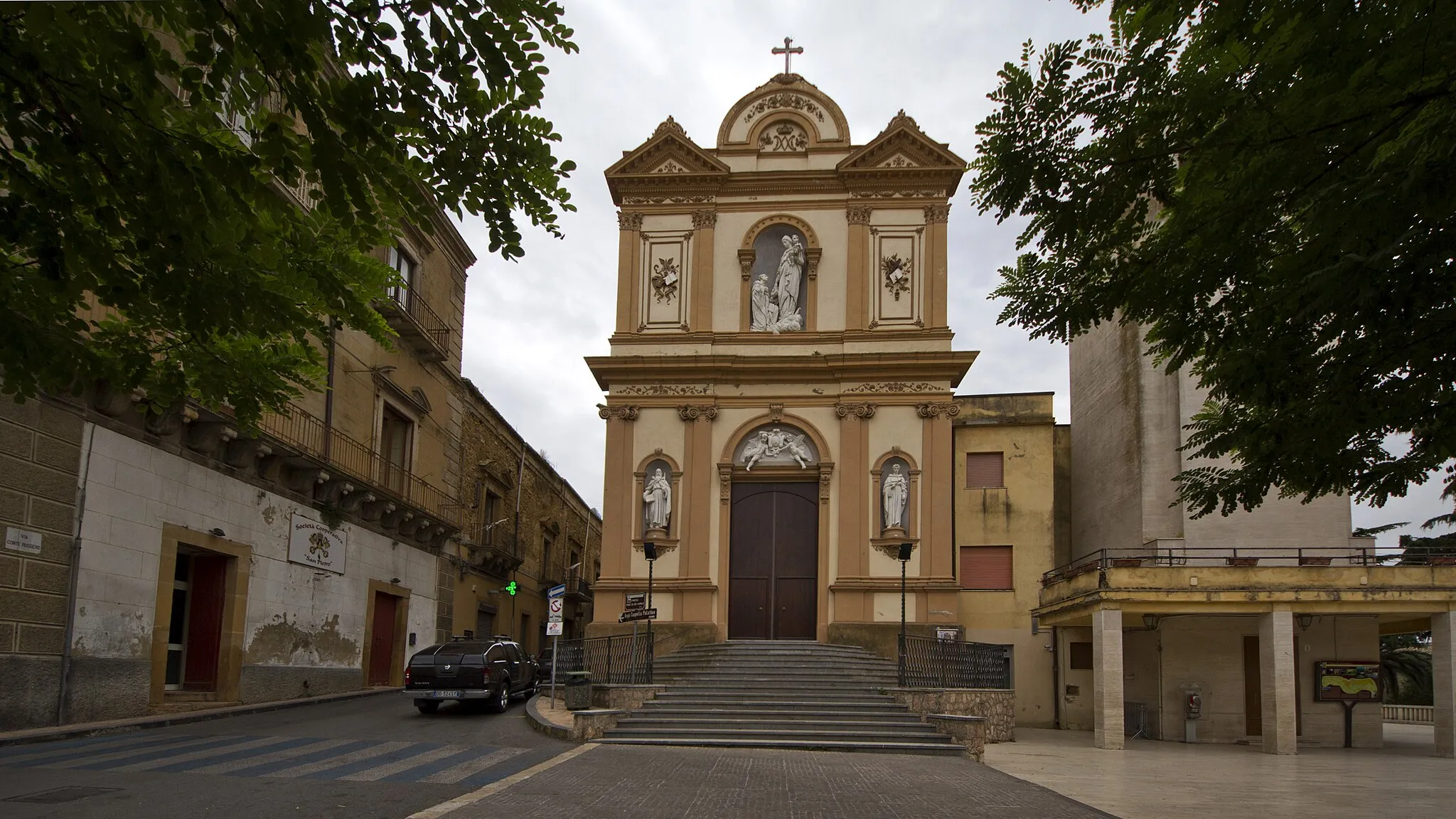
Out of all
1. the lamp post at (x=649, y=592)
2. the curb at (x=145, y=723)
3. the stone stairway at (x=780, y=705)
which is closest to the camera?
the curb at (x=145, y=723)

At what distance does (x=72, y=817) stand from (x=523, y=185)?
622 cm

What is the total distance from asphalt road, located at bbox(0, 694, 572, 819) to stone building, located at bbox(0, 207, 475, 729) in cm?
159

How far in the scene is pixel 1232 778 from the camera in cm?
1529

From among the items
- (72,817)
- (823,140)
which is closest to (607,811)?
(72,817)

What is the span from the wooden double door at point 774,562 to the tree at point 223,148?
17813 mm

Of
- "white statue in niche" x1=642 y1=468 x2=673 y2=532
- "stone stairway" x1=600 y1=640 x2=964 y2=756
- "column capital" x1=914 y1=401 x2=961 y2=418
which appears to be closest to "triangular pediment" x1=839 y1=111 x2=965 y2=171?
"column capital" x1=914 y1=401 x2=961 y2=418

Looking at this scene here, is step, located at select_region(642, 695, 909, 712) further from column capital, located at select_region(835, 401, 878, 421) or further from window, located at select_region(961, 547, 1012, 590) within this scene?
window, located at select_region(961, 547, 1012, 590)

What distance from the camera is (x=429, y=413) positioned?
29.0 meters

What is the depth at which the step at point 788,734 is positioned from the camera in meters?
16.4

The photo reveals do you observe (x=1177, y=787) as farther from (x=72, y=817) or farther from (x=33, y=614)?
(x=33, y=614)

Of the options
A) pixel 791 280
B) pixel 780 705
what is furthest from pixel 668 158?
pixel 780 705

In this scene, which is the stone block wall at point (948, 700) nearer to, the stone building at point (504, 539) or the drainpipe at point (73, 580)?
the drainpipe at point (73, 580)

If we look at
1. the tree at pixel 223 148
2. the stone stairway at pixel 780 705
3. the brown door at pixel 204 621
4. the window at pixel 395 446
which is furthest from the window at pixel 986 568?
the tree at pixel 223 148

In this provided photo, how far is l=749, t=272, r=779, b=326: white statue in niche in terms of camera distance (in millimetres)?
24969
